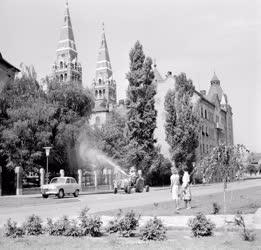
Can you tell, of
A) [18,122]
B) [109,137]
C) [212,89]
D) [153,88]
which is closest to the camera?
[18,122]

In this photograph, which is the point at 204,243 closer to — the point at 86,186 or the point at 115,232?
the point at 115,232

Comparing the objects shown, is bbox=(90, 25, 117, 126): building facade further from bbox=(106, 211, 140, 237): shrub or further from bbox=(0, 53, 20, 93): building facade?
bbox=(106, 211, 140, 237): shrub

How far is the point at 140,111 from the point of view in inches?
1869

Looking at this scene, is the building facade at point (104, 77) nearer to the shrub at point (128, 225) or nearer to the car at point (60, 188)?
the car at point (60, 188)

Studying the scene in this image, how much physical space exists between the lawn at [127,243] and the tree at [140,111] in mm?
35255

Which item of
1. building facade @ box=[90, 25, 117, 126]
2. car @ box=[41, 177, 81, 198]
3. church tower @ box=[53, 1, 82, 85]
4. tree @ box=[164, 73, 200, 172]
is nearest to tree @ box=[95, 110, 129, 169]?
tree @ box=[164, 73, 200, 172]

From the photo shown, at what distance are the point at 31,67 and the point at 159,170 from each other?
1907 cm

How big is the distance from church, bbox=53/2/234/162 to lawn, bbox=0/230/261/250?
344 inches

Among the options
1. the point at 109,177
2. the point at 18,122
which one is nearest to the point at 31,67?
the point at 18,122

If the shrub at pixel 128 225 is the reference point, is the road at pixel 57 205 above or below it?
below

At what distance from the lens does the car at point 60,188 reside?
30.9 m

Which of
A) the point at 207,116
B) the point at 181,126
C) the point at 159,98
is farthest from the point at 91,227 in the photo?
the point at 207,116

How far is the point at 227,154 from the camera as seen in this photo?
1595 cm

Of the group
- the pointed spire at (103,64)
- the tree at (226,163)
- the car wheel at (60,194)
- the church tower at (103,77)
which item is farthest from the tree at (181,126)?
the pointed spire at (103,64)
